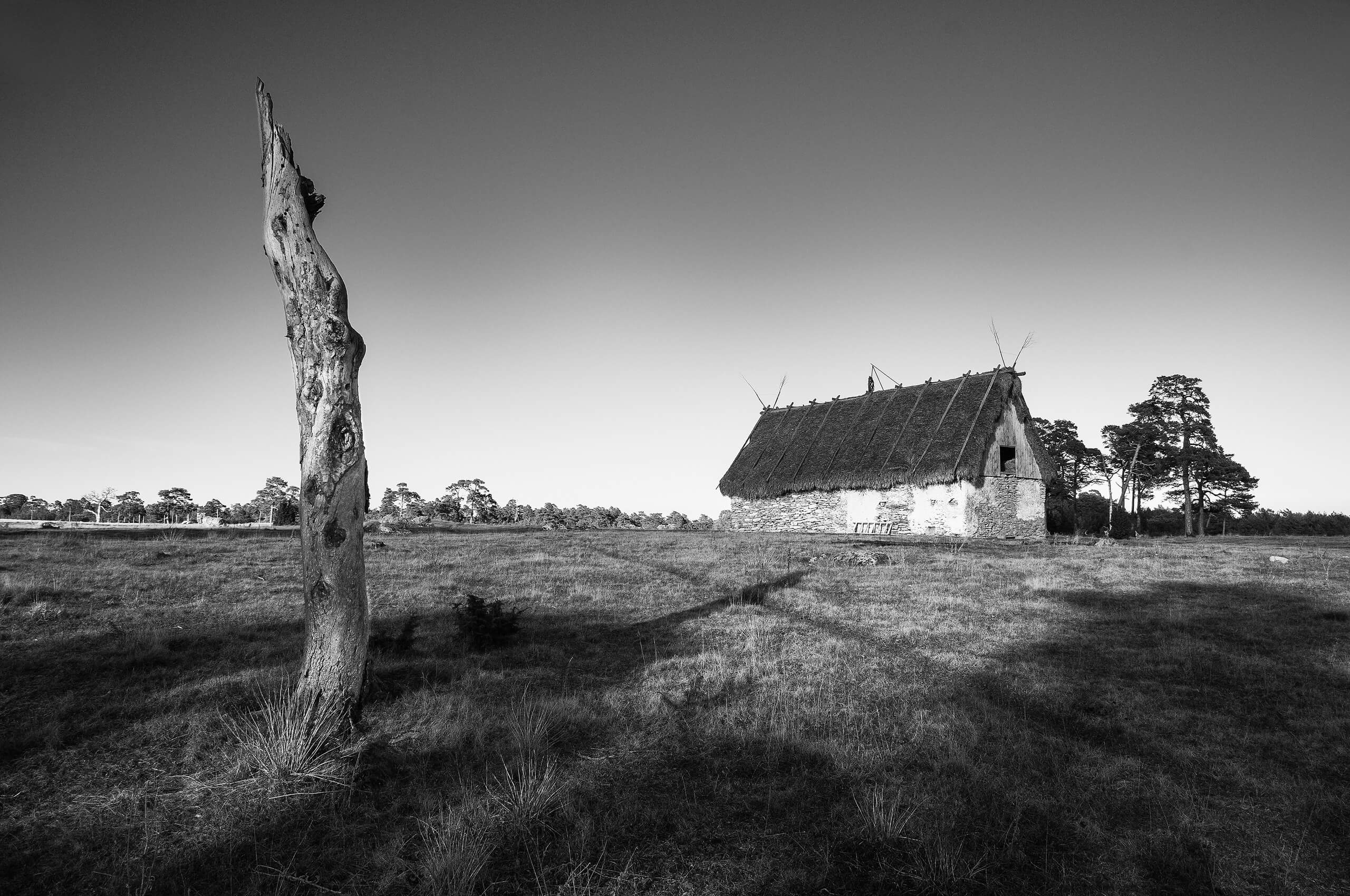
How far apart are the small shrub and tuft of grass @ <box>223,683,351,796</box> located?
8.97 ft

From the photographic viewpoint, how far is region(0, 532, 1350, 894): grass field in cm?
313

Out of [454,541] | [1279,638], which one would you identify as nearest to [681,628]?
[1279,638]

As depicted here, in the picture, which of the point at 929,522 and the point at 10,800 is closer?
the point at 10,800

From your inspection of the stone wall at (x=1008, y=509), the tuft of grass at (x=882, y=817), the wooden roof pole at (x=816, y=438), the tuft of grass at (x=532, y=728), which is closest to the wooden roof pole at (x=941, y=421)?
the stone wall at (x=1008, y=509)

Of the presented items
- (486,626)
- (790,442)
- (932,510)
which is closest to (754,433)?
(790,442)

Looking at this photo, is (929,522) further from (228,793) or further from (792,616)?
(228,793)

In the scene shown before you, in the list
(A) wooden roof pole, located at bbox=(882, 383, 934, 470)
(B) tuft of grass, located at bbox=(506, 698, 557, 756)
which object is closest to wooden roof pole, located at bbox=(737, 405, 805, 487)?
(A) wooden roof pole, located at bbox=(882, 383, 934, 470)

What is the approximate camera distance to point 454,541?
20.8 metres

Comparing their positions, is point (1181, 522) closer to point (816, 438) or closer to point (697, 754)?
point (816, 438)

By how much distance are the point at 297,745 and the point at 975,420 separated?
2764 cm

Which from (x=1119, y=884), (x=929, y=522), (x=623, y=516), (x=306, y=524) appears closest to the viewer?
(x=1119, y=884)

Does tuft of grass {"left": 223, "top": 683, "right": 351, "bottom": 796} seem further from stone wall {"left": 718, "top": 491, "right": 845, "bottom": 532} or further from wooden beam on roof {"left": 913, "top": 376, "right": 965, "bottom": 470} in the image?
A: stone wall {"left": 718, "top": 491, "right": 845, "bottom": 532}

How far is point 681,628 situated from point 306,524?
16.3 feet

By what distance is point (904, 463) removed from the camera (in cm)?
2788
